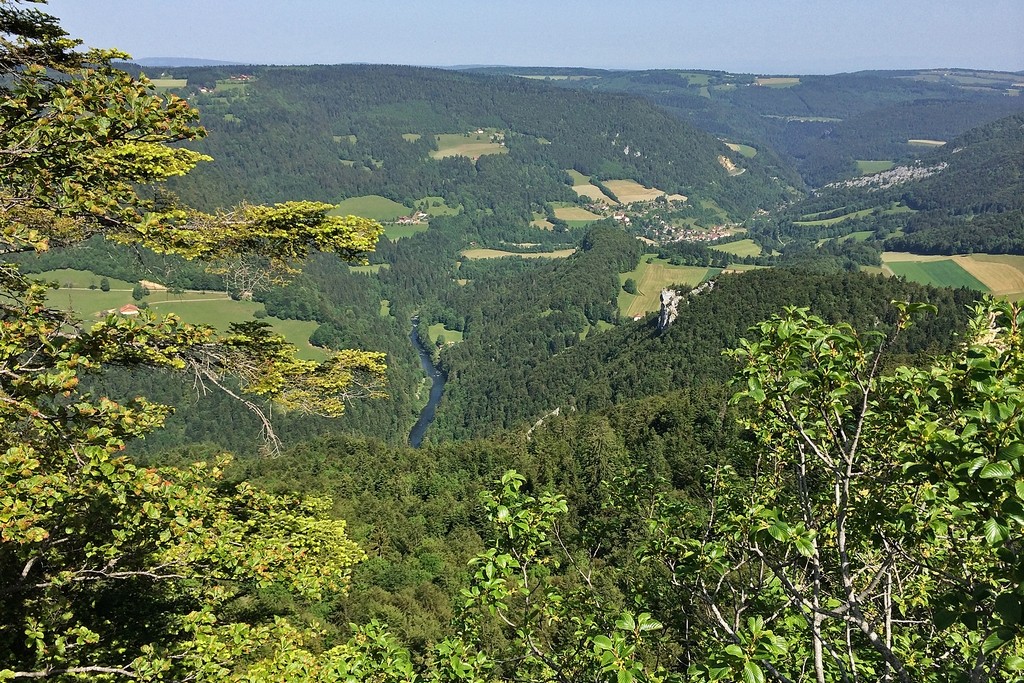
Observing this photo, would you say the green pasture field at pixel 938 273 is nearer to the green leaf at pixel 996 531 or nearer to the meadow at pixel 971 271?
the meadow at pixel 971 271

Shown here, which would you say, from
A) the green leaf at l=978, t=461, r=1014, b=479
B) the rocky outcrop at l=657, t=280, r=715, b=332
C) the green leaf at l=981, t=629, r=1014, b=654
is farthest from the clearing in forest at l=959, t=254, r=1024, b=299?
the green leaf at l=981, t=629, r=1014, b=654

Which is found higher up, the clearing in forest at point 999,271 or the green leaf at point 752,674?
the green leaf at point 752,674

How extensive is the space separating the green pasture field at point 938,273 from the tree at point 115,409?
168 m

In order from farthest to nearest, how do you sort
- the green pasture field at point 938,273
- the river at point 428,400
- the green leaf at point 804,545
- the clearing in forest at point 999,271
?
the green pasture field at point 938,273
the river at point 428,400
the clearing in forest at point 999,271
the green leaf at point 804,545

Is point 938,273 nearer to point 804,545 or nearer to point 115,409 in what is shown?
point 804,545

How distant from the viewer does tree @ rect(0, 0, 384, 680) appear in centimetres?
643

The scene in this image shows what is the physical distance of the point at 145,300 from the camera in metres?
149

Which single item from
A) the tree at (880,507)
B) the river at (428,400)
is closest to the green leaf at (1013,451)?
the tree at (880,507)

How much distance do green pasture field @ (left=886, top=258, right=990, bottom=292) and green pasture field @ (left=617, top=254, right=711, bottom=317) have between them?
53456 mm

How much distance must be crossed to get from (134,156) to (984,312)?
11338 mm

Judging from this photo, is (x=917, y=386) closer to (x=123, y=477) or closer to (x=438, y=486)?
(x=123, y=477)

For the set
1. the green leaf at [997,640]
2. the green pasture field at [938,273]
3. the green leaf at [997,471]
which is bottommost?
the green pasture field at [938,273]

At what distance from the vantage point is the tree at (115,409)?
643 centimetres

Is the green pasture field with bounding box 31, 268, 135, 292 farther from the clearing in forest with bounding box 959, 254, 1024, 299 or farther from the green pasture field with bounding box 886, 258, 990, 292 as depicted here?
the clearing in forest with bounding box 959, 254, 1024, 299
